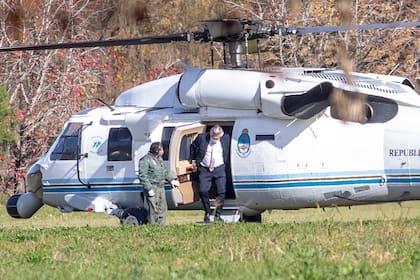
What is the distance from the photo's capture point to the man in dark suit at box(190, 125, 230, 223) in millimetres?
20609

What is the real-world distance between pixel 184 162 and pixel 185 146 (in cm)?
30

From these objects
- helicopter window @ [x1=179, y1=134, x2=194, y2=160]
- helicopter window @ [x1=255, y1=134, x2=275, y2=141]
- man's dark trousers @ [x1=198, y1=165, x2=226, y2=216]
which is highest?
helicopter window @ [x1=255, y1=134, x2=275, y2=141]

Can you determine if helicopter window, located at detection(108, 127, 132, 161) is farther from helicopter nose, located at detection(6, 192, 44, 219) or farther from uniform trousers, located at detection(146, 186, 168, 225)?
helicopter nose, located at detection(6, 192, 44, 219)

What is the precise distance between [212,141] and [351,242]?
775 cm

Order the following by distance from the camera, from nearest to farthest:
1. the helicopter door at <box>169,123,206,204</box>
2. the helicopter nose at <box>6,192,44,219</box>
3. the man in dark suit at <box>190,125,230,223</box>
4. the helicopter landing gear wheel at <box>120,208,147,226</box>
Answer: the man in dark suit at <box>190,125,230,223</box>, the helicopter door at <box>169,123,206,204</box>, the helicopter landing gear wheel at <box>120,208,147,226</box>, the helicopter nose at <box>6,192,44,219</box>

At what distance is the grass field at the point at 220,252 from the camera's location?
10.8 metres

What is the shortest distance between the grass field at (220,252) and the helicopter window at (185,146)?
392 centimetres

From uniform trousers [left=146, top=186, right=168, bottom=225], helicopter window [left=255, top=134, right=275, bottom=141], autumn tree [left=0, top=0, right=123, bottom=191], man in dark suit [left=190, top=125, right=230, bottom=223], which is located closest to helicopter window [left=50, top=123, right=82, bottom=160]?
uniform trousers [left=146, top=186, right=168, bottom=225]

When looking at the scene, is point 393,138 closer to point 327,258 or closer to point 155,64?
point 327,258

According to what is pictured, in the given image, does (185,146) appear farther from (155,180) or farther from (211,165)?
(155,180)

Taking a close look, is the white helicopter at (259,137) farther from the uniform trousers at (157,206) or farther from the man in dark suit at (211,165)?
the uniform trousers at (157,206)

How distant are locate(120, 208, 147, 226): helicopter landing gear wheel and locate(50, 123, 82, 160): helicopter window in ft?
5.87

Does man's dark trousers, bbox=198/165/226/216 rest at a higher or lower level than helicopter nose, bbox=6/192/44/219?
higher

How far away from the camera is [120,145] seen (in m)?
21.7
